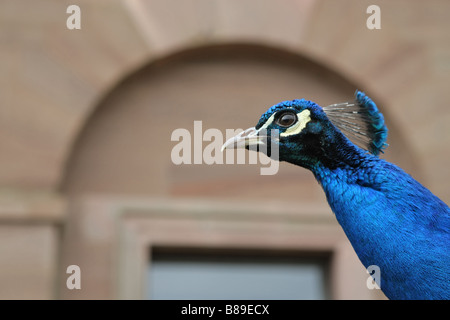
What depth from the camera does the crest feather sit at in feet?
7.20

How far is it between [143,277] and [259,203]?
35.3 inches

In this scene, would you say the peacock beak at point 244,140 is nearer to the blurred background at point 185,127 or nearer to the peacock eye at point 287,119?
the peacock eye at point 287,119

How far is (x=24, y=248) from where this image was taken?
4.55 meters

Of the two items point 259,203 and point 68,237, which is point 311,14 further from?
point 68,237

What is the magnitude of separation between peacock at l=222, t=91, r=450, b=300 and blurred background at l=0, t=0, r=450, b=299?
2.69 m

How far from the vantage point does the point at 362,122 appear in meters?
2.22

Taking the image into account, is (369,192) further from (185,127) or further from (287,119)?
(185,127)

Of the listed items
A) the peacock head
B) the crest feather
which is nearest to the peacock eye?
the peacock head

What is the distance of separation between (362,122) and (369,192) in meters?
0.30

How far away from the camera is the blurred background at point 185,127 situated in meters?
4.70

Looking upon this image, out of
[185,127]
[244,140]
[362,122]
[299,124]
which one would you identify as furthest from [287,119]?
[185,127]

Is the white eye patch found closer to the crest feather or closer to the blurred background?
the crest feather

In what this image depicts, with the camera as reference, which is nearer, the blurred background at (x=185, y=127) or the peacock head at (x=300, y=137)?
the peacock head at (x=300, y=137)

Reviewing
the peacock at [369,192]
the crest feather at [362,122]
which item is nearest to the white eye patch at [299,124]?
the peacock at [369,192]
